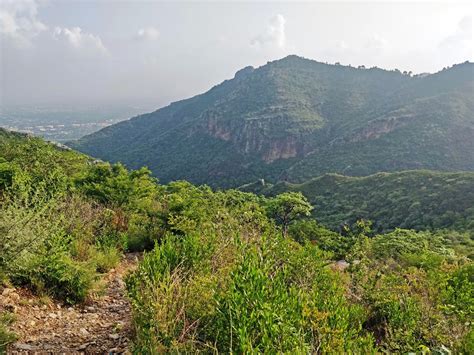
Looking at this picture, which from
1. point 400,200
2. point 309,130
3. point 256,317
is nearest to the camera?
point 256,317

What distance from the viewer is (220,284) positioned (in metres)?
3.70

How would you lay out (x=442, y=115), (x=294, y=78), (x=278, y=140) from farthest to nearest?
1. (x=294, y=78)
2. (x=278, y=140)
3. (x=442, y=115)

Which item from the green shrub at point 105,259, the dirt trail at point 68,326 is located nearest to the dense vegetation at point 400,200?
the green shrub at point 105,259

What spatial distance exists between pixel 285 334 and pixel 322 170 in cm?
7085

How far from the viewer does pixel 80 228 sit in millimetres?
6785

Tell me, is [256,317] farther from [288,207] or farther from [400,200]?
[400,200]

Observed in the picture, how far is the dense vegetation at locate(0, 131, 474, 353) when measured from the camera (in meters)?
2.92

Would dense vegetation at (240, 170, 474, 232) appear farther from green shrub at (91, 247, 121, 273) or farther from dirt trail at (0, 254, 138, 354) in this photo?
dirt trail at (0, 254, 138, 354)

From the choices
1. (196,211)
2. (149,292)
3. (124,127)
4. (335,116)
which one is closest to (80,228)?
(196,211)

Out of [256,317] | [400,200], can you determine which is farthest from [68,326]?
[400,200]

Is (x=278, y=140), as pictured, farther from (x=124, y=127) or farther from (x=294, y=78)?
(x=124, y=127)

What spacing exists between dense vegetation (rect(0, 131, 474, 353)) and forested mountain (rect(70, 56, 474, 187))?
62060 millimetres

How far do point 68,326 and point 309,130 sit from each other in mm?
90514

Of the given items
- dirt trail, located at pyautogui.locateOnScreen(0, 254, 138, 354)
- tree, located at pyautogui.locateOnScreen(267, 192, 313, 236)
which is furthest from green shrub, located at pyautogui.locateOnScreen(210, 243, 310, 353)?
tree, located at pyautogui.locateOnScreen(267, 192, 313, 236)
